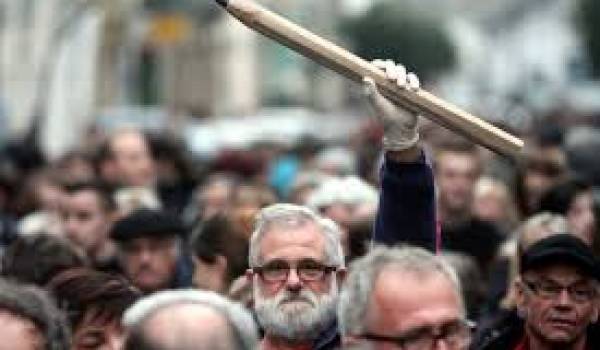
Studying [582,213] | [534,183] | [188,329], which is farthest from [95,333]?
[534,183]

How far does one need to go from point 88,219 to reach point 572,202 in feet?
9.36

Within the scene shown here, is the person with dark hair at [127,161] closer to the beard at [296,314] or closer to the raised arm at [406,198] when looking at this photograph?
the raised arm at [406,198]

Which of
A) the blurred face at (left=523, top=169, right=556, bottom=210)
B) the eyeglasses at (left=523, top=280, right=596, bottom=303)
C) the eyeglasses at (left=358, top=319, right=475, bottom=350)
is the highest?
the blurred face at (left=523, top=169, right=556, bottom=210)

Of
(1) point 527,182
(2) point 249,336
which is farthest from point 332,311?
(1) point 527,182

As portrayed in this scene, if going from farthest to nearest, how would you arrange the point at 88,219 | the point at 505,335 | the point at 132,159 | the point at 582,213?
the point at 132,159, the point at 88,219, the point at 582,213, the point at 505,335

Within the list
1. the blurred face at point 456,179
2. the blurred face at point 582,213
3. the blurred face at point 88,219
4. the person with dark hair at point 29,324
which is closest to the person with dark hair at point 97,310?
the person with dark hair at point 29,324

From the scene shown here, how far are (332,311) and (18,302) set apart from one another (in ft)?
5.36

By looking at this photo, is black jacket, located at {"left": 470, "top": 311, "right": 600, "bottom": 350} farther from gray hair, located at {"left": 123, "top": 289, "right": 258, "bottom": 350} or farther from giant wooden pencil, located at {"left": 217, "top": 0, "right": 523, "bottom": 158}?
gray hair, located at {"left": 123, "top": 289, "right": 258, "bottom": 350}

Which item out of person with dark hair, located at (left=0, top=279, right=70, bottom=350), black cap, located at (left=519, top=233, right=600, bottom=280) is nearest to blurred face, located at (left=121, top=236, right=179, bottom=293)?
black cap, located at (left=519, top=233, right=600, bottom=280)

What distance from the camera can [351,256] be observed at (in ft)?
32.6

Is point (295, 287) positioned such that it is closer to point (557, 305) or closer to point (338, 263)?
point (338, 263)

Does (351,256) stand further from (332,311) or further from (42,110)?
(42,110)

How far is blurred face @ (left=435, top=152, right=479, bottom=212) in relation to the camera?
13055mm

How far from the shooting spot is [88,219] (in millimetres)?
12859
